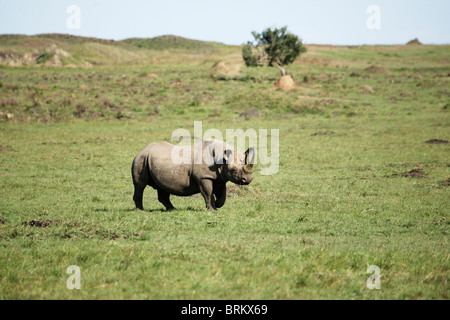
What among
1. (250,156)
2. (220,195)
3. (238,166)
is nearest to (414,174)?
(220,195)

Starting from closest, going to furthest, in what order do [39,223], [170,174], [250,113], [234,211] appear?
[39,223]
[170,174]
[234,211]
[250,113]

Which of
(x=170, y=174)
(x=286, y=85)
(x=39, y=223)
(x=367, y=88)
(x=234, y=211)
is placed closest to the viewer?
(x=39, y=223)

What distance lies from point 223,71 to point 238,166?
51.9 metres

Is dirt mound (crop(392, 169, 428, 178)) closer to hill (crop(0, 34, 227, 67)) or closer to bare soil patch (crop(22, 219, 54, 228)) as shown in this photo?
bare soil patch (crop(22, 219, 54, 228))

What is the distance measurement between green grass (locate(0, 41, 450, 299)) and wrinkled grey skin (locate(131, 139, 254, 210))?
544mm

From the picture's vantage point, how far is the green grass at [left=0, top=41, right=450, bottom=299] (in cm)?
757

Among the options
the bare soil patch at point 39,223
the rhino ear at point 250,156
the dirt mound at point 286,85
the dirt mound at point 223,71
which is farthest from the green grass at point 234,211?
the dirt mound at point 223,71

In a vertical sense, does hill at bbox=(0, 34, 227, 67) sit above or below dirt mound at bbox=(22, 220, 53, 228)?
above

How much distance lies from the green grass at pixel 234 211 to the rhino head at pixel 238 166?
0.94m

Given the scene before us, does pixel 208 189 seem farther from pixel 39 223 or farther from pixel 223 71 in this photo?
pixel 223 71

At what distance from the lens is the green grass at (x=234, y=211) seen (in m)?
7.57

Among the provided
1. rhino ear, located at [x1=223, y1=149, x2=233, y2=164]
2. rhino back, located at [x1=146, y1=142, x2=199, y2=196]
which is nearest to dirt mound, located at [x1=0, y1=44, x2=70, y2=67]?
rhino back, located at [x1=146, y1=142, x2=199, y2=196]

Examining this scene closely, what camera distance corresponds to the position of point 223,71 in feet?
206

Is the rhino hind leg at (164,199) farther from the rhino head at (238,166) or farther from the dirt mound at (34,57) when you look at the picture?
the dirt mound at (34,57)
